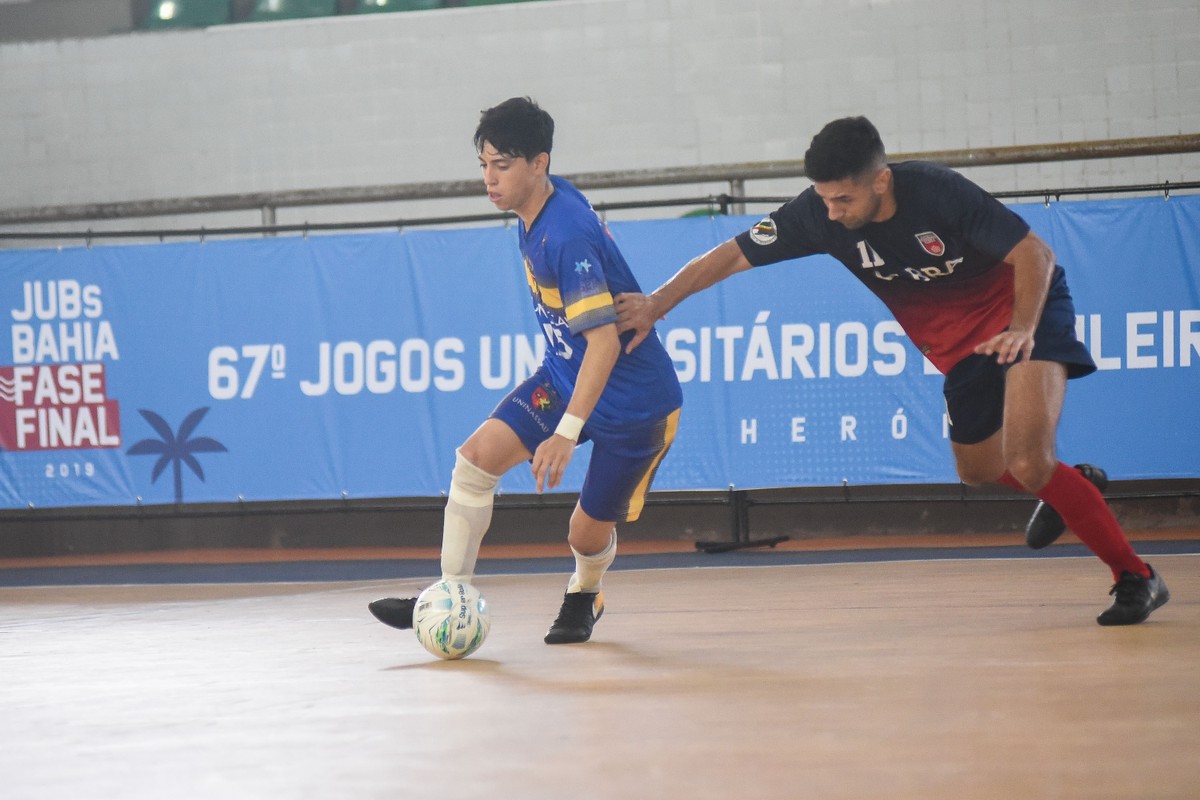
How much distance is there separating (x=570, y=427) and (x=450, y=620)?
65 cm

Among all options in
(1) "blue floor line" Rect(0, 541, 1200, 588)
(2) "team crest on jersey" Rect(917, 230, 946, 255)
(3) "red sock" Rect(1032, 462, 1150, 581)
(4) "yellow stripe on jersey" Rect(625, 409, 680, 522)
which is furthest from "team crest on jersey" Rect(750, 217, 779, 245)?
(1) "blue floor line" Rect(0, 541, 1200, 588)

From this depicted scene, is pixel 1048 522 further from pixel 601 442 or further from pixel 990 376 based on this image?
pixel 601 442

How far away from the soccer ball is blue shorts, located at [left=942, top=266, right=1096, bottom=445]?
1648 millimetres

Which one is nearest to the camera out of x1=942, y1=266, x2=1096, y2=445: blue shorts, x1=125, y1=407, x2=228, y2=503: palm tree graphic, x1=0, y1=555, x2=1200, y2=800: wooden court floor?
x1=0, y1=555, x2=1200, y2=800: wooden court floor

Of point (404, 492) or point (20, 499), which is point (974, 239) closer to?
point (404, 492)

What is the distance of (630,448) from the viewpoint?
3811mm

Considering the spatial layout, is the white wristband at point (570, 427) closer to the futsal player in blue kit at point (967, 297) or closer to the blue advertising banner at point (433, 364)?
the futsal player in blue kit at point (967, 297)

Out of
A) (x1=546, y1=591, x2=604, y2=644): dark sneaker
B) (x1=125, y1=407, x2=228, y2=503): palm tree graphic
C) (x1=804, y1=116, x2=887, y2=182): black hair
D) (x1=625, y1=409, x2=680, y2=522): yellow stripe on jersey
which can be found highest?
(x1=804, y1=116, x2=887, y2=182): black hair

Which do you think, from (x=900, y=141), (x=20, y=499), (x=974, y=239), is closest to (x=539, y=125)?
(x=974, y=239)

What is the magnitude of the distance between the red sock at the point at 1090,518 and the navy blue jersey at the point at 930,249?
0.51 metres

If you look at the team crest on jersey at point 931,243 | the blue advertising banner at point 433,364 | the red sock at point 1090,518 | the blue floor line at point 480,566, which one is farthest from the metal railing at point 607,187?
the red sock at point 1090,518

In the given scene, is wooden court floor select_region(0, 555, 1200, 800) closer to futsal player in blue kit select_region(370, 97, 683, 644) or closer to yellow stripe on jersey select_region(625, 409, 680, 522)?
futsal player in blue kit select_region(370, 97, 683, 644)

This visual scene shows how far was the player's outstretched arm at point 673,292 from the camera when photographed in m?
3.71

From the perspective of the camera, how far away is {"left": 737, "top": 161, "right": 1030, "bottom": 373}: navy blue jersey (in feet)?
12.3
